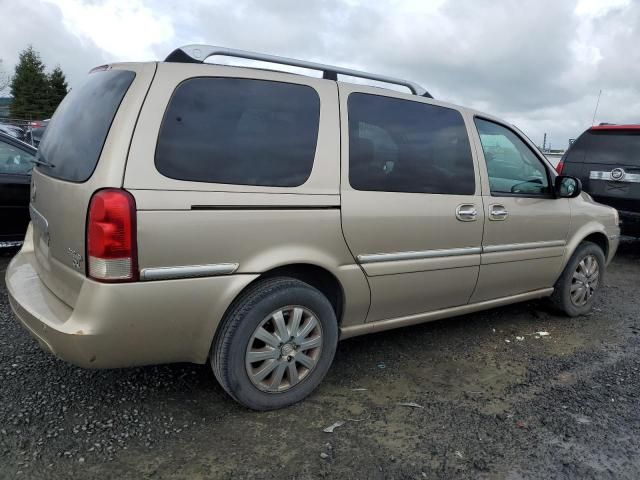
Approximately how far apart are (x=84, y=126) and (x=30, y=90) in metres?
56.5

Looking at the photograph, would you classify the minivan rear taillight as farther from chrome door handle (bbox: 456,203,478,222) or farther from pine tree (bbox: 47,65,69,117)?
pine tree (bbox: 47,65,69,117)

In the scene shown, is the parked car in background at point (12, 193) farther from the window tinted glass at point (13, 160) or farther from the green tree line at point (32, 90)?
the green tree line at point (32, 90)

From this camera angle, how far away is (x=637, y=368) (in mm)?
3633

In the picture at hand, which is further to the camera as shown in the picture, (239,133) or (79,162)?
(239,133)

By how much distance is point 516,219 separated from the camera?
3807 millimetres

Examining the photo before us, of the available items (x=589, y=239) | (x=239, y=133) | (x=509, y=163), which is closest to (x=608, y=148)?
(x=589, y=239)

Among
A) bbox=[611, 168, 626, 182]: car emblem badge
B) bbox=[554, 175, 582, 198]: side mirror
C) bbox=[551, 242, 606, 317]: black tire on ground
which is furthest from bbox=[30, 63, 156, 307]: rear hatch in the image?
bbox=[611, 168, 626, 182]: car emblem badge

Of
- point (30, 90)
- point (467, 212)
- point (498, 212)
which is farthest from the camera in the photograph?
point (30, 90)

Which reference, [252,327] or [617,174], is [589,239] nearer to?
[617,174]

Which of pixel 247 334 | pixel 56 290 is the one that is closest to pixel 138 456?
Result: pixel 247 334

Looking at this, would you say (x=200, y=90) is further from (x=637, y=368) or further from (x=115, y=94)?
(x=637, y=368)

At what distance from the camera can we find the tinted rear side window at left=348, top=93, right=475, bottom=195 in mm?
3029

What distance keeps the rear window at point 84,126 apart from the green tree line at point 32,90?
53526mm

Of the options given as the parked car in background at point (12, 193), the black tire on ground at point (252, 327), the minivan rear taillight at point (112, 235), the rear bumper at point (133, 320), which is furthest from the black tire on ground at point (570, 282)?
the parked car in background at point (12, 193)
